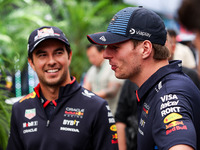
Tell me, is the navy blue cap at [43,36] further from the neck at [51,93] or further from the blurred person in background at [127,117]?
the blurred person in background at [127,117]

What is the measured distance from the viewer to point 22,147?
240 centimetres

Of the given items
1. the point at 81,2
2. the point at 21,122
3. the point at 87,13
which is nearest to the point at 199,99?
the point at 21,122

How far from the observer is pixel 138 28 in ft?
6.20

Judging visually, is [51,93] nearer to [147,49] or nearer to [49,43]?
[49,43]

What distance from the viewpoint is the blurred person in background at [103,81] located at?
4.91 meters

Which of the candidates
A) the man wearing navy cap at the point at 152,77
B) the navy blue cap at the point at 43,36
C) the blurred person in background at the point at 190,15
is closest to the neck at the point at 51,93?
the navy blue cap at the point at 43,36

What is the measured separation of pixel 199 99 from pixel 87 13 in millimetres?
7994

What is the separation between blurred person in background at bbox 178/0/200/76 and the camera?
41.2 inches

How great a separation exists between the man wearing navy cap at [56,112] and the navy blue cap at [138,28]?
0.63m

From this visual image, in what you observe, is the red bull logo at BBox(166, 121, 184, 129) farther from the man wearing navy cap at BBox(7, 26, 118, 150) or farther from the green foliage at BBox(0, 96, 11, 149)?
the green foliage at BBox(0, 96, 11, 149)

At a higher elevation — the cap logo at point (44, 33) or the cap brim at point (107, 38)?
the cap logo at point (44, 33)

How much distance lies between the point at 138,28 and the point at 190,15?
32.6 inches

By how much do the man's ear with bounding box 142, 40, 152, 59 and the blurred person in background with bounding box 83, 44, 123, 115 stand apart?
290 centimetres

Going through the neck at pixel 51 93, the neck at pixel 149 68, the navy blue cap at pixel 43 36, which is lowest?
the neck at pixel 51 93
